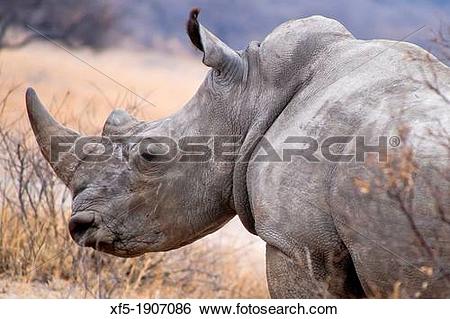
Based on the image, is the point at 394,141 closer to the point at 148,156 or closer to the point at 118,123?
the point at 148,156

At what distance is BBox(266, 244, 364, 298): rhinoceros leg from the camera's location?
4395mm

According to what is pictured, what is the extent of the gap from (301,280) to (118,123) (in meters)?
1.36

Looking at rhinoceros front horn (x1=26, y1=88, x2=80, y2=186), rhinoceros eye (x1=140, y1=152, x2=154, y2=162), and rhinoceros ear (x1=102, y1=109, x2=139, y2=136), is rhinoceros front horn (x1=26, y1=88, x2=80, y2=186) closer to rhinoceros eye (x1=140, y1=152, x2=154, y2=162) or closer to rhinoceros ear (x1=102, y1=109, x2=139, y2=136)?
rhinoceros ear (x1=102, y1=109, x2=139, y2=136)

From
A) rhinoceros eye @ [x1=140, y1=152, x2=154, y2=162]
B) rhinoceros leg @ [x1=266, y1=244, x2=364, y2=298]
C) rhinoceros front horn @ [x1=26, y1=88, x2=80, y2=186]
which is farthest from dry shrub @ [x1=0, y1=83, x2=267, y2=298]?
rhinoceros leg @ [x1=266, y1=244, x2=364, y2=298]

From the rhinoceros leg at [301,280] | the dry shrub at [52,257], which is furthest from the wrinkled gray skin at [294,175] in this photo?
the dry shrub at [52,257]

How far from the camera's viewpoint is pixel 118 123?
536cm

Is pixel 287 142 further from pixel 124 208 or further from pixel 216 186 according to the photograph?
pixel 124 208

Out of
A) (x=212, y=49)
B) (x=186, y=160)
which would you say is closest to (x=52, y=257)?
(x=186, y=160)

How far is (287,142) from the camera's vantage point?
4461 millimetres

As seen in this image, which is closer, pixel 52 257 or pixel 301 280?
pixel 301 280

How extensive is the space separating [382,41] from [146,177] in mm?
1251

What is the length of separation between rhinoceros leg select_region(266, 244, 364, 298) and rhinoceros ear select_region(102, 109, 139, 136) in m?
1.13

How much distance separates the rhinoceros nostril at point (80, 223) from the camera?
5191mm

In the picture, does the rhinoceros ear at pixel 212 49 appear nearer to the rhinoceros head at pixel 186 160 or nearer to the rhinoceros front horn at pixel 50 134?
the rhinoceros head at pixel 186 160
